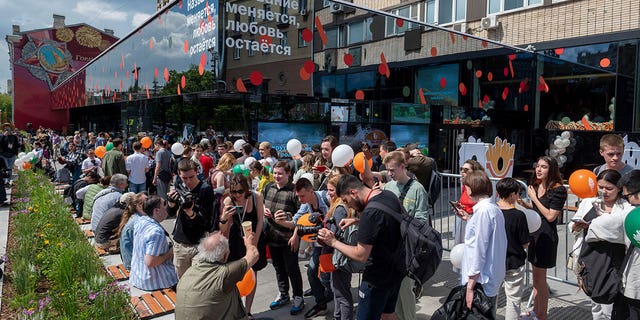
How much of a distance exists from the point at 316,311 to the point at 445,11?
15548mm

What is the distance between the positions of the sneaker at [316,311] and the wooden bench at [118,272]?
8.59 ft

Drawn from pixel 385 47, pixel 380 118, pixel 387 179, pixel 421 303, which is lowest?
pixel 421 303

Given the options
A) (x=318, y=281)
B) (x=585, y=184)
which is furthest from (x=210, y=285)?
(x=585, y=184)

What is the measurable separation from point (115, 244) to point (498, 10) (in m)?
14.9

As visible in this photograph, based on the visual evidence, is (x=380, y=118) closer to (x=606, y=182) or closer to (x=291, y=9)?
(x=291, y=9)

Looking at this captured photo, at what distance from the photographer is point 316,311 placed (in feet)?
15.9

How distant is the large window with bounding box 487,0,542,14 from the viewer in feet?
49.5

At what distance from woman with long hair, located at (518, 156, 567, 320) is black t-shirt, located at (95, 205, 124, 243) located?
5.29 m

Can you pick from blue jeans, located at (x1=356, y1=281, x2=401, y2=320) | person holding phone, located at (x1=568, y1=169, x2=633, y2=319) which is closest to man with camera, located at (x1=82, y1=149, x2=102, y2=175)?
blue jeans, located at (x1=356, y1=281, x2=401, y2=320)

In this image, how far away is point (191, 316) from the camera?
3.23 m

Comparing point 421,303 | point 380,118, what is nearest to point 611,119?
point 380,118

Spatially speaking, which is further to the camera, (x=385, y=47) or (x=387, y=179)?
(x=385, y=47)

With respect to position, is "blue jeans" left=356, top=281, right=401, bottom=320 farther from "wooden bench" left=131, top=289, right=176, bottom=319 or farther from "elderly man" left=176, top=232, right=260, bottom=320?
"wooden bench" left=131, top=289, right=176, bottom=319

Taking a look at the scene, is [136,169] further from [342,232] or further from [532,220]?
[532,220]
